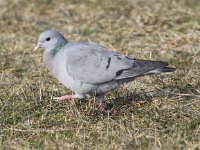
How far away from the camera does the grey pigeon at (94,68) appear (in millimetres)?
5367

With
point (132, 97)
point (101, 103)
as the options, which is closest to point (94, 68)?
point (101, 103)

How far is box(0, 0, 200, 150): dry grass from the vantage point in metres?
4.95

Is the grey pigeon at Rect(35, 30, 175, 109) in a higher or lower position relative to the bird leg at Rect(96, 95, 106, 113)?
higher

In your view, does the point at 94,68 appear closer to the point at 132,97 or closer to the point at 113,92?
the point at 132,97

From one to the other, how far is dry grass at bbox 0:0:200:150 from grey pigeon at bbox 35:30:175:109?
249mm

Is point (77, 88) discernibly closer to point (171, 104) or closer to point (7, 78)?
point (171, 104)

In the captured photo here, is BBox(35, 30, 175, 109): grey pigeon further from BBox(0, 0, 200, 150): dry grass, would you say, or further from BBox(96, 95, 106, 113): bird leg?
BBox(0, 0, 200, 150): dry grass

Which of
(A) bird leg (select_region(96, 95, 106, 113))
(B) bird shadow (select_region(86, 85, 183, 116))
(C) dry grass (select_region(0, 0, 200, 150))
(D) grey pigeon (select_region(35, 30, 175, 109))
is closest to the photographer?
(C) dry grass (select_region(0, 0, 200, 150))

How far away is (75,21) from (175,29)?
159 cm

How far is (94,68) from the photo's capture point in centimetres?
539

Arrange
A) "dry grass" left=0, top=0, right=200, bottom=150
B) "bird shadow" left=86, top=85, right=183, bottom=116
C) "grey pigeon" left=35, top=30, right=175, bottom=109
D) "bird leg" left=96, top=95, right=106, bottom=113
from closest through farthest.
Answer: "dry grass" left=0, top=0, right=200, bottom=150 < "grey pigeon" left=35, top=30, right=175, bottom=109 < "bird leg" left=96, top=95, right=106, bottom=113 < "bird shadow" left=86, top=85, right=183, bottom=116

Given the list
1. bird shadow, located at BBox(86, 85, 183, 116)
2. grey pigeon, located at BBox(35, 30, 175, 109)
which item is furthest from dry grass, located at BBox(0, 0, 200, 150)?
grey pigeon, located at BBox(35, 30, 175, 109)

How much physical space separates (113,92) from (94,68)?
806 millimetres

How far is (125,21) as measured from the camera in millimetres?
9016
